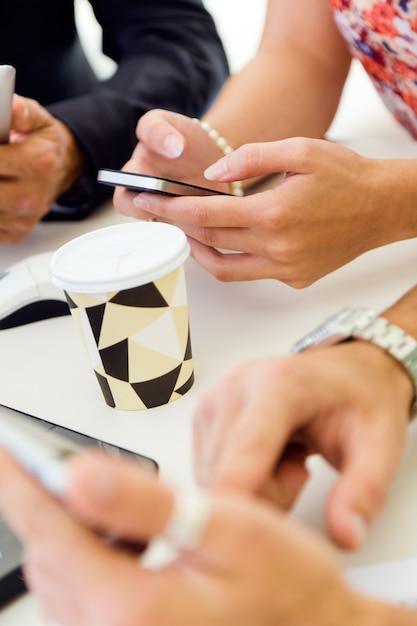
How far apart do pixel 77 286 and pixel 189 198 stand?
0.18 metres

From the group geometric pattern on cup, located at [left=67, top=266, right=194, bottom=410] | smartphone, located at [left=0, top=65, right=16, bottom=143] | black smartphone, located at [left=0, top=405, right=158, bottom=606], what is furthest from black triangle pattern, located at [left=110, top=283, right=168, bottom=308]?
smartphone, located at [left=0, top=65, right=16, bottom=143]

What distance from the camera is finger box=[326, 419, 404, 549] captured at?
333 mm

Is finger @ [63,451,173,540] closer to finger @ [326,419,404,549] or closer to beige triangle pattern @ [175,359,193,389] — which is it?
finger @ [326,419,404,549]

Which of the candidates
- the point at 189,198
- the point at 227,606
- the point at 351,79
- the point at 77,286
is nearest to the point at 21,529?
the point at 227,606

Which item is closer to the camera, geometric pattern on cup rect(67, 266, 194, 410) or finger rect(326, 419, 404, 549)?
finger rect(326, 419, 404, 549)

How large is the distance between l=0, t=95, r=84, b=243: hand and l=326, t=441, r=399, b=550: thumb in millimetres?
615

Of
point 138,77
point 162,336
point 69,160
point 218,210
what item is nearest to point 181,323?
point 162,336

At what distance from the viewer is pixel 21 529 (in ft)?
0.96

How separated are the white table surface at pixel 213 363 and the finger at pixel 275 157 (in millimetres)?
135

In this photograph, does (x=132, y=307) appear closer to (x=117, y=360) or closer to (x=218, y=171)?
(x=117, y=360)

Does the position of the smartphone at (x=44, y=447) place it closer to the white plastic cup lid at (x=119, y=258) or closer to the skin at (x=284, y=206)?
the white plastic cup lid at (x=119, y=258)

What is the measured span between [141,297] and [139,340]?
0.12 ft

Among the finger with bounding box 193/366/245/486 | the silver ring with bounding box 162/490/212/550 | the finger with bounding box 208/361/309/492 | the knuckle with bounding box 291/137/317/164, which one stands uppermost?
the silver ring with bounding box 162/490/212/550

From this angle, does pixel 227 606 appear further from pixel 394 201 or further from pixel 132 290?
pixel 394 201
